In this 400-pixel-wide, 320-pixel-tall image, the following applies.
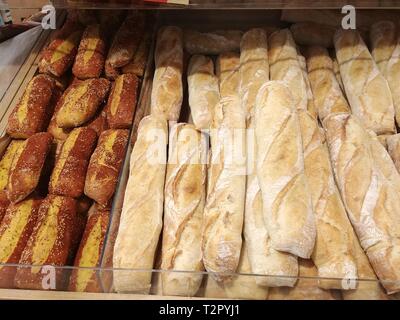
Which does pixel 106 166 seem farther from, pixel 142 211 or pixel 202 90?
pixel 202 90

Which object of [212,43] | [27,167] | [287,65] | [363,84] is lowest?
[27,167]

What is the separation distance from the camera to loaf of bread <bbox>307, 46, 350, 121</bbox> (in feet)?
6.06

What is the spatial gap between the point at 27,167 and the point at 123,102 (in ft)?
1.60

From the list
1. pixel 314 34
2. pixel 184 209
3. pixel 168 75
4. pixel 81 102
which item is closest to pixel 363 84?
pixel 314 34

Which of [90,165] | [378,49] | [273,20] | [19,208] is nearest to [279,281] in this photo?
[90,165]

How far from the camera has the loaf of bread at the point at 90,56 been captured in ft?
6.53

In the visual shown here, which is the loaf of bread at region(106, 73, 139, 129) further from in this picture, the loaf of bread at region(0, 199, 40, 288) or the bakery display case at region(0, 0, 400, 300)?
the loaf of bread at region(0, 199, 40, 288)

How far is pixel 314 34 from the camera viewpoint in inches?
83.1

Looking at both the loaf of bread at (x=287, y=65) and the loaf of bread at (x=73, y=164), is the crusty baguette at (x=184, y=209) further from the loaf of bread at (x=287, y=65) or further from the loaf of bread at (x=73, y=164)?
the loaf of bread at (x=287, y=65)

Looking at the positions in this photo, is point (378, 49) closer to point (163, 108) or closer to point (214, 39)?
point (214, 39)

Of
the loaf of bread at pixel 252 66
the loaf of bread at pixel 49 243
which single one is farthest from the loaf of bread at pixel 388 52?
the loaf of bread at pixel 49 243

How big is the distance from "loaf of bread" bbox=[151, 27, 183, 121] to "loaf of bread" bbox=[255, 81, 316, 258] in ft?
1.34

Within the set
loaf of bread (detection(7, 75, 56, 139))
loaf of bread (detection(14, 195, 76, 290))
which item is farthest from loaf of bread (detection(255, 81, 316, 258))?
→ loaf of bread (detection(7, 75, 56, 139))

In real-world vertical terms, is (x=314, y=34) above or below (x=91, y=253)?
above
